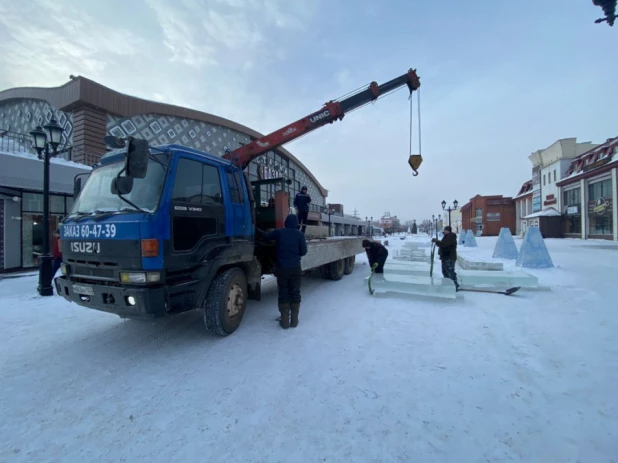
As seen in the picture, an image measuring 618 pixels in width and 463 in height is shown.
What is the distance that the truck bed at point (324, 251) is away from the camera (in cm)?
587

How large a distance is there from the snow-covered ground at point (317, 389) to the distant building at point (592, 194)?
110 ft

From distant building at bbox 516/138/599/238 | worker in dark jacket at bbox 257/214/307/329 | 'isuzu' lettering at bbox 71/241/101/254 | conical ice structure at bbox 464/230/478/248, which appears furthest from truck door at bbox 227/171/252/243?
distant building at bbox 516/138/599/238

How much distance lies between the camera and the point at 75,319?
5.13 m

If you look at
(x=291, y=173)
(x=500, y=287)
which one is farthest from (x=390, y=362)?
(x=291, y=173)

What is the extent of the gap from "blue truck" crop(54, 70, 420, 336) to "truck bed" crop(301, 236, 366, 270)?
133 centimetres

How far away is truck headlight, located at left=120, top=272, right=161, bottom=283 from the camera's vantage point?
10.4 feet

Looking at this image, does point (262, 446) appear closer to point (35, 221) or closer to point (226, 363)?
point (226, 363)

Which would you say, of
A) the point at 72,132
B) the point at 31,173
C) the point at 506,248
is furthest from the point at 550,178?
the point at 31,173

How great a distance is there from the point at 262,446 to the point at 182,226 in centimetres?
253

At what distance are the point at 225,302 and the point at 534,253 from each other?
1115cm

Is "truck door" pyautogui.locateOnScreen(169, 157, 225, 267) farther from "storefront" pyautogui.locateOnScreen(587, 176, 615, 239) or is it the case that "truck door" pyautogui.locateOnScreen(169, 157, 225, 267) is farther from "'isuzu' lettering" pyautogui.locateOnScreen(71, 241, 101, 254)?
"storefront" pyautogui.locateOnScreen(587, 176, 615, 239)

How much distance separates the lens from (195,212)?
3.76 m

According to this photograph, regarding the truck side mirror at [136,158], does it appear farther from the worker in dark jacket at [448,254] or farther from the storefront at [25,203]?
Answer: the storefront at [25,203]

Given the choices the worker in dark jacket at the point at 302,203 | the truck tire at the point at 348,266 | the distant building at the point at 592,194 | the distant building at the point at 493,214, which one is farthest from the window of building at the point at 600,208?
the worker in dark jacket at the point at 302,203
